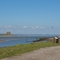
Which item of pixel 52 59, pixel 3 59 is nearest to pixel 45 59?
pixel 52 59

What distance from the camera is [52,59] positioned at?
13.9 meters

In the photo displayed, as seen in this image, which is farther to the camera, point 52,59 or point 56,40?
point 56,40

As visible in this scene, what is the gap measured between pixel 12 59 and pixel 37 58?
193cm

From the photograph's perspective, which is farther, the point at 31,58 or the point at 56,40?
the point at 56,40

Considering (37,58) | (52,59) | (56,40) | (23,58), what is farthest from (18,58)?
(56,40)

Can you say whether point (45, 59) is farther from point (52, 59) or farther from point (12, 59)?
point (12, 59)

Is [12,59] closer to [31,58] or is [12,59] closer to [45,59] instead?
[31,58]

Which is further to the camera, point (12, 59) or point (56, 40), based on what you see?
point (56, 40)

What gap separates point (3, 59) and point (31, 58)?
2.08 metres

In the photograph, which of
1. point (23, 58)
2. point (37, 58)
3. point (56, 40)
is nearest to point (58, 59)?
point (37, 58)

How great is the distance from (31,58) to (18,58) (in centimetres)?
97

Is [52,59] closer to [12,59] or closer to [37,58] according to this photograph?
[37,58]

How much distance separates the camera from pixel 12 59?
1334 centimetres

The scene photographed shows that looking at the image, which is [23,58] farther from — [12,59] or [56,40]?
[56,40]
